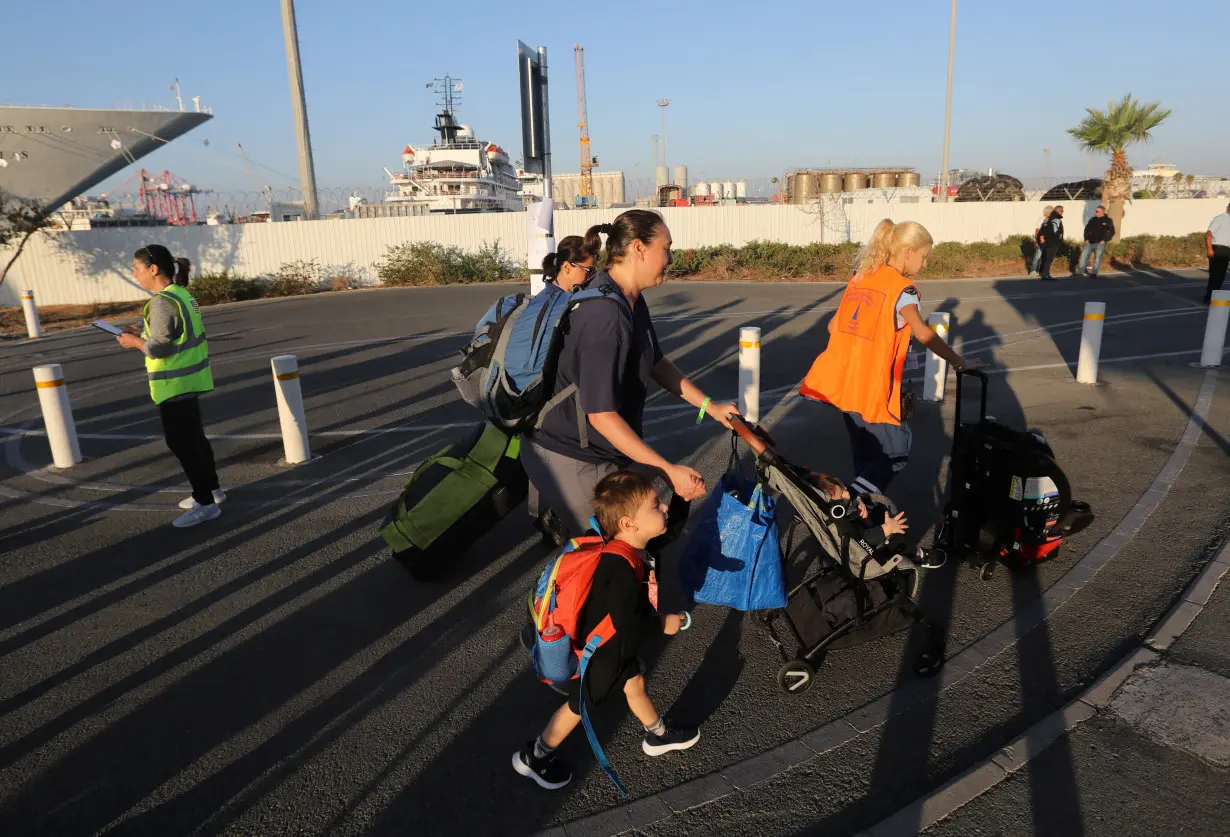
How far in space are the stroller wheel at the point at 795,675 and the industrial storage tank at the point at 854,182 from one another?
4133cm

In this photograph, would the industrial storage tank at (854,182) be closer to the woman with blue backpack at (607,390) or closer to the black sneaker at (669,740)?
the woman with blue backpack at (607,390)

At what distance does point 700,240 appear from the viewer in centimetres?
2922

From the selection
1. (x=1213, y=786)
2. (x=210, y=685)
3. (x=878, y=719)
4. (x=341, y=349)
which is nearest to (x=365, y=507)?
(x=210, y=685)

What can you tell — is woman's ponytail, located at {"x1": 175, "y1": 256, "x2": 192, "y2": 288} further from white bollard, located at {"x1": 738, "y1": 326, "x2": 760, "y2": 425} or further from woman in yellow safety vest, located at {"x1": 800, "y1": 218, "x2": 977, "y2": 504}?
woman in yellow safety vest, located at {"x1": 800, "y1": 218, "x2": 977, "y2": 504}

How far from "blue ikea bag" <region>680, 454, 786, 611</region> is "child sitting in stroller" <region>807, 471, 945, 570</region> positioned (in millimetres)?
251

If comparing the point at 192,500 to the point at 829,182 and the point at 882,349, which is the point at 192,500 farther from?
the point at 829,182

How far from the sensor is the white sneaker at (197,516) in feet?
19.3

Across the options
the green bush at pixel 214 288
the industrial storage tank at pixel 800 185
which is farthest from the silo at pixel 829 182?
the green bush at pixel 214 288

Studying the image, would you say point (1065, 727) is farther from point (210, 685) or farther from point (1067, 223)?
point (1067, 223)

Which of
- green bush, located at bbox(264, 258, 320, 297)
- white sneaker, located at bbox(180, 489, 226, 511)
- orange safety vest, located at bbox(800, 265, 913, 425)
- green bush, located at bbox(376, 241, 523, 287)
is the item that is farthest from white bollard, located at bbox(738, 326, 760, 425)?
green bush, located at bbox(264, 258, 320, 297)

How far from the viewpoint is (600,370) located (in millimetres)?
3109

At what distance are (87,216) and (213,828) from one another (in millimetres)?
39027

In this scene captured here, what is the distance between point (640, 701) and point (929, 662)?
1.46 meters

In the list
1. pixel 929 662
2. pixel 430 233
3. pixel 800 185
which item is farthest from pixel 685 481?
pixel 800 185
